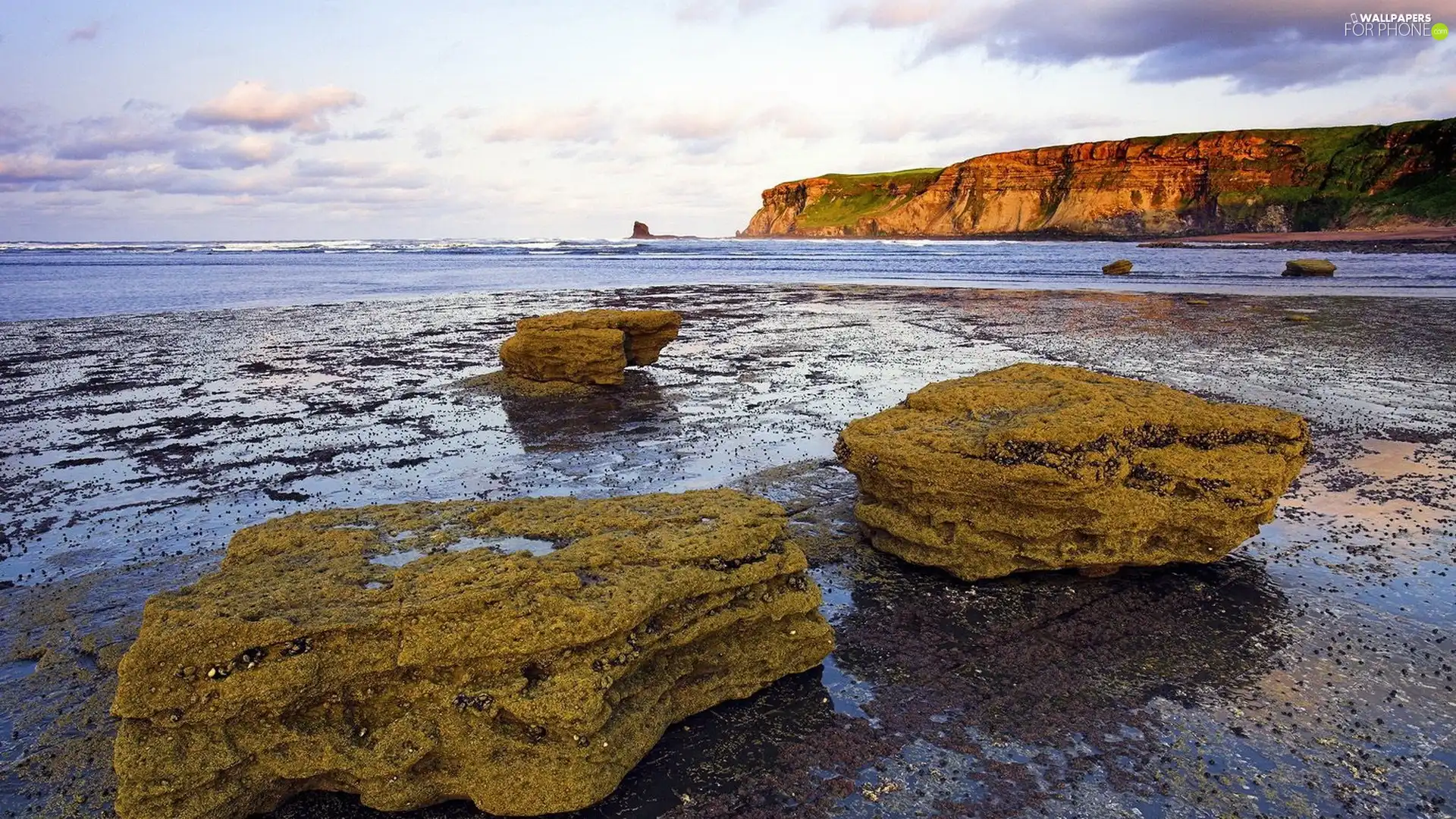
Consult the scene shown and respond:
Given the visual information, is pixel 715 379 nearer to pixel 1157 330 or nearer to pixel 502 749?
pixel 502 749

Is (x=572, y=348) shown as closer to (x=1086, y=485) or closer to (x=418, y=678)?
(x=1086, y=485)

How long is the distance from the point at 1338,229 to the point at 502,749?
163 m

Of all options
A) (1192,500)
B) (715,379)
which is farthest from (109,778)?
(715,379)

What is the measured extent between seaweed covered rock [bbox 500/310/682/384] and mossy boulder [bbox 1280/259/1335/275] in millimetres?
51836

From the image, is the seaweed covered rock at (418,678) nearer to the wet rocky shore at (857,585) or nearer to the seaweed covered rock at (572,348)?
the wet rocky shore at (857,585)

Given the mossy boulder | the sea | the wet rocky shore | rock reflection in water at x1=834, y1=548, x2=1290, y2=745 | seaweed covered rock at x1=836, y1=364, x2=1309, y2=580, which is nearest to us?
the wet rocky shore

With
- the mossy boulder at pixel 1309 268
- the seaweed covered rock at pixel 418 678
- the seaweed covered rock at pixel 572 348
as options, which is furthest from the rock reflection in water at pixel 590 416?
the mossy boulder at pixel 1309 268

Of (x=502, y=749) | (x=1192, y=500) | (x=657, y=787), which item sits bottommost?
(x=657, y=787)

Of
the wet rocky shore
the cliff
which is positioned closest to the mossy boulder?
the wet rocky shore

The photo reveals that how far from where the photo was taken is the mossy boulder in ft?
174

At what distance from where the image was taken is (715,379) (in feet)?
64.2

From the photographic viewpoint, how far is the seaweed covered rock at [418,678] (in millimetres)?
5125

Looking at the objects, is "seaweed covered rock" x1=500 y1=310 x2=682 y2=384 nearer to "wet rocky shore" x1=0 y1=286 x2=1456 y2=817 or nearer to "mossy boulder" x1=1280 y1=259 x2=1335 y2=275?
"wet rocky shore" x1=0 y1=286 x2=1456 y2=817

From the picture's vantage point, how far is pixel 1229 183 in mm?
155625
